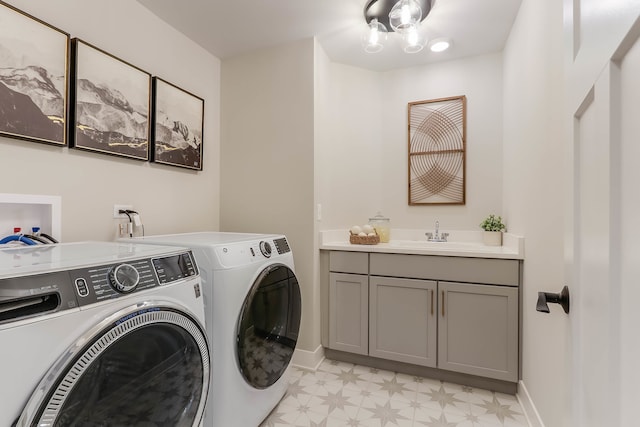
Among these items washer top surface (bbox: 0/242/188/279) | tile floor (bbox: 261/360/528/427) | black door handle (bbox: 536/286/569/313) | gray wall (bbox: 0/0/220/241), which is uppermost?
gray wall (bbox: 0/0/220/241)

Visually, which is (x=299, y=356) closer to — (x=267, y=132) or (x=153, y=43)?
(x=267, y=132)

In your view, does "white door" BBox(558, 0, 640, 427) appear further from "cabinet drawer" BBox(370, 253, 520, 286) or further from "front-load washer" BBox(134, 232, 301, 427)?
"cabinet drawer" BBox(370, 253, 520, 286)

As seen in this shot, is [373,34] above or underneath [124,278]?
above

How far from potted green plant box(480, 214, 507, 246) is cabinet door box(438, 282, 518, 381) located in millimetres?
492

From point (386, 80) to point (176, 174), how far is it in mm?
1931

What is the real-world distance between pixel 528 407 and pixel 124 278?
6.54 feet

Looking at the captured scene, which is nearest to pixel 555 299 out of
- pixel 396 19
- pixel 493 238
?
pixel 493 238

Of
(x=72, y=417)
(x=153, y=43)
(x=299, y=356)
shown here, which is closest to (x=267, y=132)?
(x=153, y=43)

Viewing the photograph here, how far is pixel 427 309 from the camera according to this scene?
198 centimetres

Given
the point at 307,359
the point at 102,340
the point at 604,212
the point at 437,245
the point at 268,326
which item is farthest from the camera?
the point at 437,245

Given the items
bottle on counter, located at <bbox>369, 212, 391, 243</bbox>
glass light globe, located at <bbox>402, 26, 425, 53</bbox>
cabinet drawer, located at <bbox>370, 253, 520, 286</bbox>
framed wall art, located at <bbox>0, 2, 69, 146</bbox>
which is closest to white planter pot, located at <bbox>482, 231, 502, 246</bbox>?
cabinet drawer, located at <bbox>370, 253, 520, 286</bbox>

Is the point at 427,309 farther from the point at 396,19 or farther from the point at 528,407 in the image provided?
the point at 396,19

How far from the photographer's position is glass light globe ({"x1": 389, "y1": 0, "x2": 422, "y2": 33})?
67.4 inches

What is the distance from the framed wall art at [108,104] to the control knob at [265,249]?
0.93 meters
